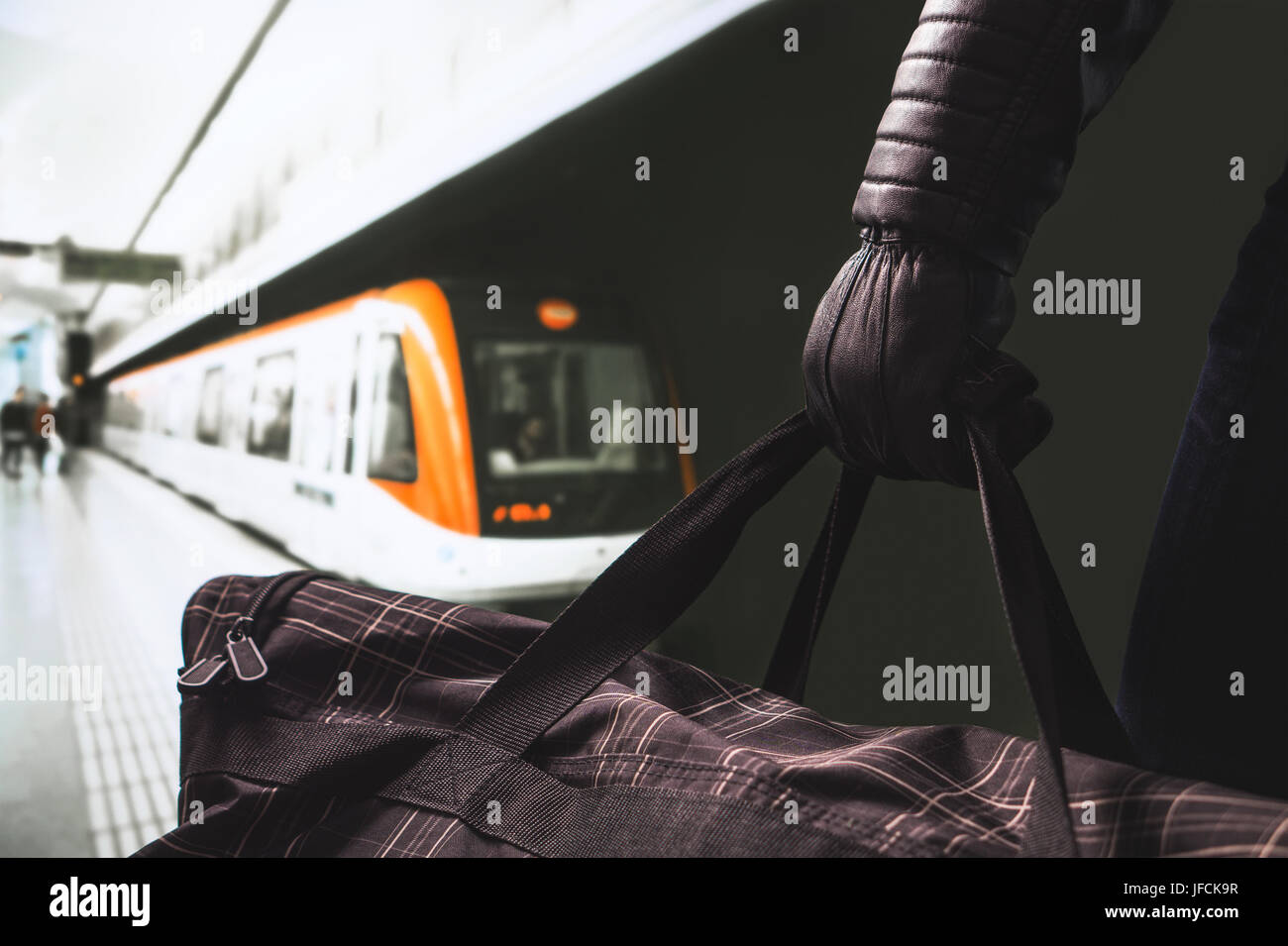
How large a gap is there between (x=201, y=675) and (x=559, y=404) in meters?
2.37

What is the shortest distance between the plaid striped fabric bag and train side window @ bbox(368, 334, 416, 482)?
2237mm

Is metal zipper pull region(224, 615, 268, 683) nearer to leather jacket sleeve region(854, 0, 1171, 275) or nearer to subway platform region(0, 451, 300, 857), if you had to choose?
leather jacket sleeve region(854, 0, 1171, 275)

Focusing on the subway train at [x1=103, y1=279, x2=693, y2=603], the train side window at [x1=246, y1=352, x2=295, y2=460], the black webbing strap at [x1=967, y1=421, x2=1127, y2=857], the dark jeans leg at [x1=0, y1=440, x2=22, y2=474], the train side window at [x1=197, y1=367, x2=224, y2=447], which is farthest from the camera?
the train side window at [x1=197, y1=367, x2=224, y2=447]

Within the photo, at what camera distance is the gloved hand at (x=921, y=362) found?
44 centimetres

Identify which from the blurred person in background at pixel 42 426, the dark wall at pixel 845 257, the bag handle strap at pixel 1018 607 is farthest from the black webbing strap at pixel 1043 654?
the blurred person in background at pixel 42 426

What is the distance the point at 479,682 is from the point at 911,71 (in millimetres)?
399

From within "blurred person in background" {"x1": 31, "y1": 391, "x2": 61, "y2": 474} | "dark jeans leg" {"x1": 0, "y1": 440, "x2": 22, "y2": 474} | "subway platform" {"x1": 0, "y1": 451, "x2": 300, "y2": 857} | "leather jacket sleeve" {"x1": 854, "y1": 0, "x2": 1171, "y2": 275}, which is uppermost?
"leather jacket sleeve" {"x1": 854, "y1": 0, "x2": 1171, "y2": 275}

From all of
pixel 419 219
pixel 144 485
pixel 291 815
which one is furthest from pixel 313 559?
pixel 291 815

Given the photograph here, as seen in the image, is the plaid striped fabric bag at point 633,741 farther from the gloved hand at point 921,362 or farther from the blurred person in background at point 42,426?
the blurred person in background at point 42,426

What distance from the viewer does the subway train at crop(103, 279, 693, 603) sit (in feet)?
8.64

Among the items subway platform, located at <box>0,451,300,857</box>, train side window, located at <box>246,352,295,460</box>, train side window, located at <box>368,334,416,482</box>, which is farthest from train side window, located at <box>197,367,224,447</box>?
subway platform, located at <box>0,451,300,857</box>

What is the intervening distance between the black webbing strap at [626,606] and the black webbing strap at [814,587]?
0.09 metres

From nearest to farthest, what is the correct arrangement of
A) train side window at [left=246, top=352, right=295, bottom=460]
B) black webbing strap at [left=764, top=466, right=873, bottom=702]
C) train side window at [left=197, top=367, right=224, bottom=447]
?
black webbing strap at [left=764, top=466, right=873, bottom=702], train side window at [left=246, top=352, right=295, bottom=460], train side window at [left=197, top=367, right=224, bottom=447]

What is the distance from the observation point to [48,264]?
1.14 m
